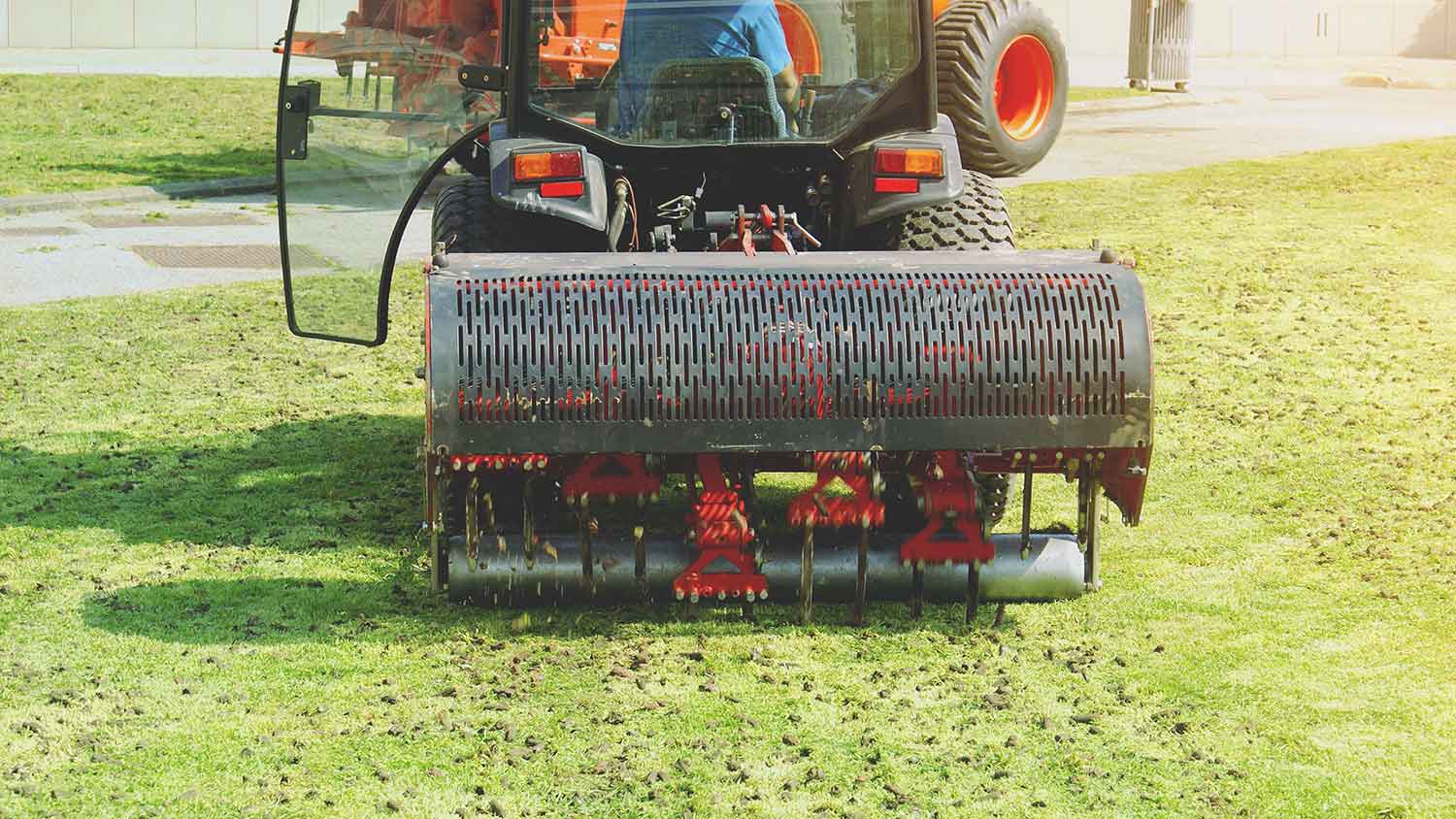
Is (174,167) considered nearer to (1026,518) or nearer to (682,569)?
(682,569)

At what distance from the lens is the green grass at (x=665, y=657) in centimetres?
402

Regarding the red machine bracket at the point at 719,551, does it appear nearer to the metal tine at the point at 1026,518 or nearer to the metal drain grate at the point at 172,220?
the metal tine at the point at 1026,518

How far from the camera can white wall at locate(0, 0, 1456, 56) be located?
2573 centimetres

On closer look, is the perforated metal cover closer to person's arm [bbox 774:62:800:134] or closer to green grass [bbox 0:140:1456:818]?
green grass [bbox 0:140:1456:818]

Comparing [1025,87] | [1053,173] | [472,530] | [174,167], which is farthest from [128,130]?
[472,530]

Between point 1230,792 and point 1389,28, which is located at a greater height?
point 1389,28

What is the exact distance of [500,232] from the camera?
5934 mm

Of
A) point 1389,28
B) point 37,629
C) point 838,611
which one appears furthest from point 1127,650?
point 1389,28

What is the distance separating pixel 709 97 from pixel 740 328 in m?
1.35

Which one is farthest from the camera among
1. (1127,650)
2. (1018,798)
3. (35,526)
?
(35,526)

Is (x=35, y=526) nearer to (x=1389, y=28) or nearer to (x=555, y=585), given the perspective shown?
(x=555, y=585)

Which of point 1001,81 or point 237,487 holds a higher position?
point 1001,81

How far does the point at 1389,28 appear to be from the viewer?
1261 inches

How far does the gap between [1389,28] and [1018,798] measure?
31.0 meters
